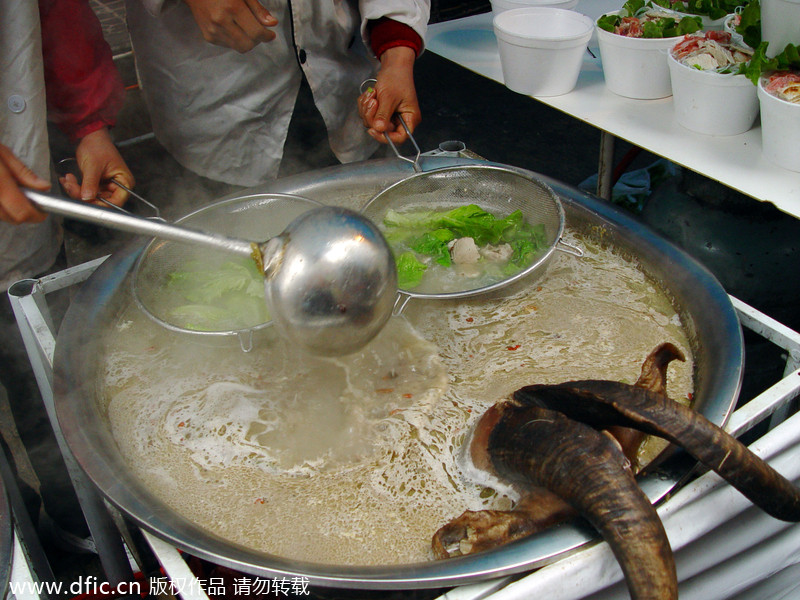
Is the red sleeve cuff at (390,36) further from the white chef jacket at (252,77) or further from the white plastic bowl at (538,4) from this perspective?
the white plastic bowl at (538,4)

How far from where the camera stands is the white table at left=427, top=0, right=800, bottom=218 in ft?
6.51

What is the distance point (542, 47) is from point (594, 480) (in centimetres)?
201

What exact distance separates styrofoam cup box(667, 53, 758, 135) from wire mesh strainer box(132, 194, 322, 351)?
1421 millimetres

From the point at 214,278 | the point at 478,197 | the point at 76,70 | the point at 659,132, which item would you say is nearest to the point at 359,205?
the point at 478,197

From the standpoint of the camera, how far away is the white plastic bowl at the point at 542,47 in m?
2.51

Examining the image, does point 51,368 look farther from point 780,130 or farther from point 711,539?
point 780,130

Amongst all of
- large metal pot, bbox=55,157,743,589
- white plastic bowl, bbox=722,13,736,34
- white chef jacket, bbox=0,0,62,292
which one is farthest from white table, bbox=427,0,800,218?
white chef jacket, bbox=0,0,62,292

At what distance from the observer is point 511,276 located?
1731 millimetres

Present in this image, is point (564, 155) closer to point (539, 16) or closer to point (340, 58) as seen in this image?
point (539, 16)

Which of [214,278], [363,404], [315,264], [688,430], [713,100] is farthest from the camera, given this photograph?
[713,100]

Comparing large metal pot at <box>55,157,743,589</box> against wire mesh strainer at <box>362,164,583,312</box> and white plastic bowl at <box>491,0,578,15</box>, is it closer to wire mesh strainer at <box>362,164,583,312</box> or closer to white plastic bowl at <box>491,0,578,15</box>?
wire mesh strainer at <box>362,164,583,312</box>

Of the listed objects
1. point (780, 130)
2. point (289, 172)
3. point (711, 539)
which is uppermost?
point (780, 130)

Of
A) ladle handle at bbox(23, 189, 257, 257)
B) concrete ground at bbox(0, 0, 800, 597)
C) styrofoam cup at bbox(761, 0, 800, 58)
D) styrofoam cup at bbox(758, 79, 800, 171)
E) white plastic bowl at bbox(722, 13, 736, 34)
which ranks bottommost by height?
concrete ground at bbox(0, 0, 800, 597)

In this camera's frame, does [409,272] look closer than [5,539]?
No
